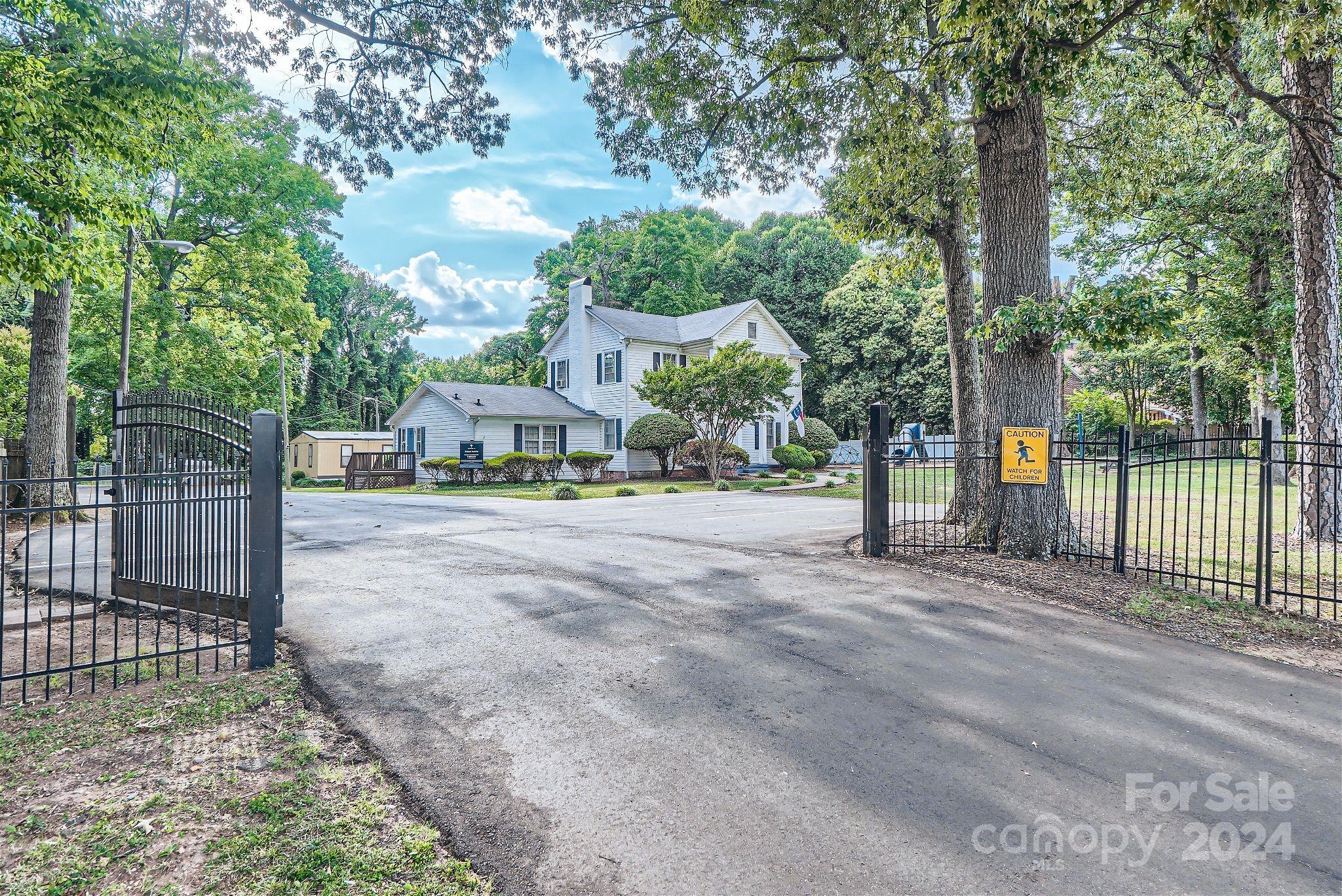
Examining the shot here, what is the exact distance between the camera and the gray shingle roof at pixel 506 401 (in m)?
27.6

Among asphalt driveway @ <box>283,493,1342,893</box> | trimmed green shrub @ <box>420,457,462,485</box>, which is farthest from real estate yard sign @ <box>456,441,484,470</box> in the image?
asphalt driveway @ <box>283,493,1342,893</box>

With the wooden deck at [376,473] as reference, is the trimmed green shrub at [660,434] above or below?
above

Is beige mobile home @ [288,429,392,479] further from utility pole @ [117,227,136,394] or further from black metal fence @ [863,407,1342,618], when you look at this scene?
black metal fence @ [863,407,1342,618]

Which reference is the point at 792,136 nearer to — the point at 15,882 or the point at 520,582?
the point at 520,582

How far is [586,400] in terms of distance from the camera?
31172 mm

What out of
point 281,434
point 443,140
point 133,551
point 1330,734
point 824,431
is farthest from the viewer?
point 824,431

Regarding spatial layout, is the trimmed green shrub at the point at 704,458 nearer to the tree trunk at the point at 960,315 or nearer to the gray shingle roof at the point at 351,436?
the tree trunk at the point at 960,315

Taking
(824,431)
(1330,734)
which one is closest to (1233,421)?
(824,431)

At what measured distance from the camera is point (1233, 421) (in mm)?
35062

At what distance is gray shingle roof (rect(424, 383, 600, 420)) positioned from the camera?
27.6 meters

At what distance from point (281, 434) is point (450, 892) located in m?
3.35

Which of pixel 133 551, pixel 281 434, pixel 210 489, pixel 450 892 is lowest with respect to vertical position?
pixel 450 892

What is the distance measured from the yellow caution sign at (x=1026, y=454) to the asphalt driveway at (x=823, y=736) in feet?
5.72

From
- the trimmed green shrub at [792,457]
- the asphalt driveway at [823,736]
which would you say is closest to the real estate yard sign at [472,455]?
the trimmed green shrub at [792,457]
